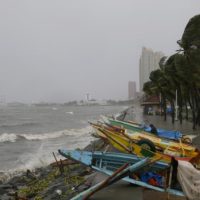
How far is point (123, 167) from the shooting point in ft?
31.1

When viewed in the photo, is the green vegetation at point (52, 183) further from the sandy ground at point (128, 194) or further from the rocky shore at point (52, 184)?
the sandy ground at point (128, 194)

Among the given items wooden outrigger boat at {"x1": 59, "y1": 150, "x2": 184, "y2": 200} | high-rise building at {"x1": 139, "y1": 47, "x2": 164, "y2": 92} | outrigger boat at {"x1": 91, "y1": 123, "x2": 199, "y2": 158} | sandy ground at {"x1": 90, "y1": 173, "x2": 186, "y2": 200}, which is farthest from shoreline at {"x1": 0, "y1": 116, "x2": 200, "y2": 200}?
high-rise building at {"x1": 139, "y1": 47, "x2": 164, "y2": 92}

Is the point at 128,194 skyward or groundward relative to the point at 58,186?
skyward

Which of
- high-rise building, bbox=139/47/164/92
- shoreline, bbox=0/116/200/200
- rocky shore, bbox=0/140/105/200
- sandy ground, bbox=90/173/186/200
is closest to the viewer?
sandy ground, bbox=90/173/186/200

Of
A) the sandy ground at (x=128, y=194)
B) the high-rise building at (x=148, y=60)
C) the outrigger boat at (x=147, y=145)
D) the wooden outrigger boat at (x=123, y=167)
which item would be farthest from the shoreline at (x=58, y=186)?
the high-rise building at (x=148, y=60)

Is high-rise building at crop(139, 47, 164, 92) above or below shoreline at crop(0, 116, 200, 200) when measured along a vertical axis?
above

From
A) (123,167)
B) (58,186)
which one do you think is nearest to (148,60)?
(58,186)

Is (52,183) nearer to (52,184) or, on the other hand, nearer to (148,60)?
(52,184)

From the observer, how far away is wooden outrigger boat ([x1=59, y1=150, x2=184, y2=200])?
952cm

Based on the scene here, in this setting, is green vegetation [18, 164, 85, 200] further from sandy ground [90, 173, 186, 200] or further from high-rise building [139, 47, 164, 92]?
high-rise building [139, 47, 164, 92]

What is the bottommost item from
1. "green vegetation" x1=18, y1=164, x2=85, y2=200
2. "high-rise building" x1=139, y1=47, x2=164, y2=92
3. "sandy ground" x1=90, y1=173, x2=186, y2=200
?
"green vegetation" x1=18, y1=164, x2=85, y2=200

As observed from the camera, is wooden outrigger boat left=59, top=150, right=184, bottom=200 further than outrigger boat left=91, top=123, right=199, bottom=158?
No

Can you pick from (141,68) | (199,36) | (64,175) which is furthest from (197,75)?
(141,68)

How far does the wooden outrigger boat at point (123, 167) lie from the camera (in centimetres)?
952
